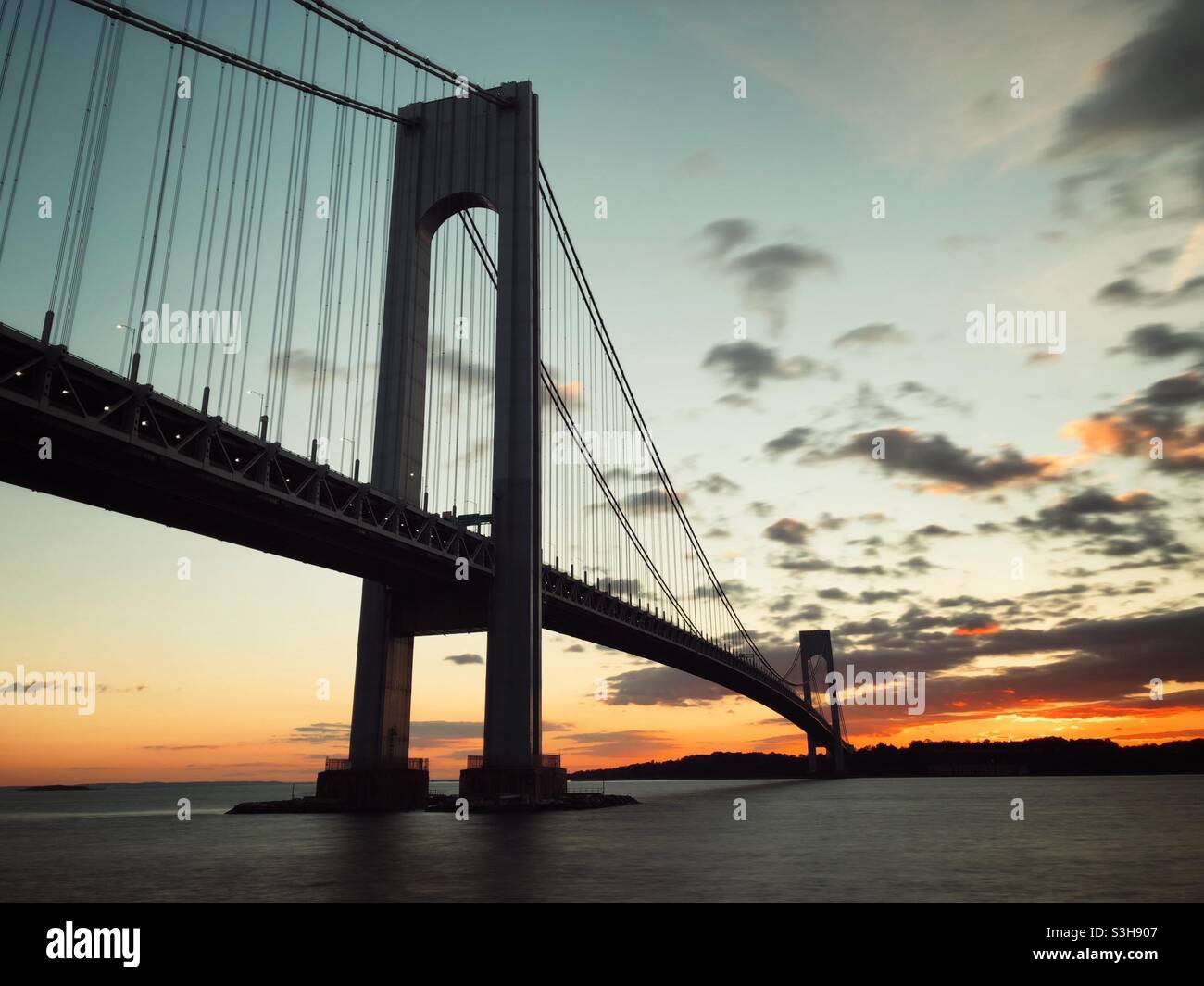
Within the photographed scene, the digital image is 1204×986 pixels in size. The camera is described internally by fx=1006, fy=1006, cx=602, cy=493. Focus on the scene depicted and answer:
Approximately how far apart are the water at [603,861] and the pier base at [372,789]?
5.70ft

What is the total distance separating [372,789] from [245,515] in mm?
17818

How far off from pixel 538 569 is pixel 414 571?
21.9 ft

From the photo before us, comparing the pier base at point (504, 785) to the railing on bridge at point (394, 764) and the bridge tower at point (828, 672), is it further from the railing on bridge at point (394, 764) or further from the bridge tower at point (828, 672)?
the bridge tower at point (828, 672)

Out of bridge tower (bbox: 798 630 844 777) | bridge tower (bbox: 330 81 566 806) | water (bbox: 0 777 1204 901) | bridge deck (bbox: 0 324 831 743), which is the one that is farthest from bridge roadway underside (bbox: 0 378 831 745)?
bridge tower (bbox: 798 630 844 777)

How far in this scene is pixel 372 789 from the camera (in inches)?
1829

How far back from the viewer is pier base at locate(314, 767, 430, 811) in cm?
4644

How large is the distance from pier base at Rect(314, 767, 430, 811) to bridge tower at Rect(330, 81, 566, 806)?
0.11 meters

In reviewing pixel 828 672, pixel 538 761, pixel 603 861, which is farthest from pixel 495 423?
pixel 828 672

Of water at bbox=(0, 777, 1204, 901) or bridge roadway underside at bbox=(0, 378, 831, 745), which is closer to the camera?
water at bbox=(0, 777, 1204, 901)

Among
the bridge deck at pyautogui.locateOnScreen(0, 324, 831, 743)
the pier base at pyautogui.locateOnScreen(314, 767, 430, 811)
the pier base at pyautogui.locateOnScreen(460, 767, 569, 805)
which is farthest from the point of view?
the pier base at pyautogui.locateOnScreen(314, 767, 430, 811)

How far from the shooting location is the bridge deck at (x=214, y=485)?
26031mm

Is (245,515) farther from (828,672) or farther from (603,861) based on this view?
(828,672)

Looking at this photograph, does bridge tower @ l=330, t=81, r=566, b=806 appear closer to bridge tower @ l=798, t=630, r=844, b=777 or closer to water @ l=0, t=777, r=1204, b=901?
water @ l=0, t=777, r=1204, b=901
